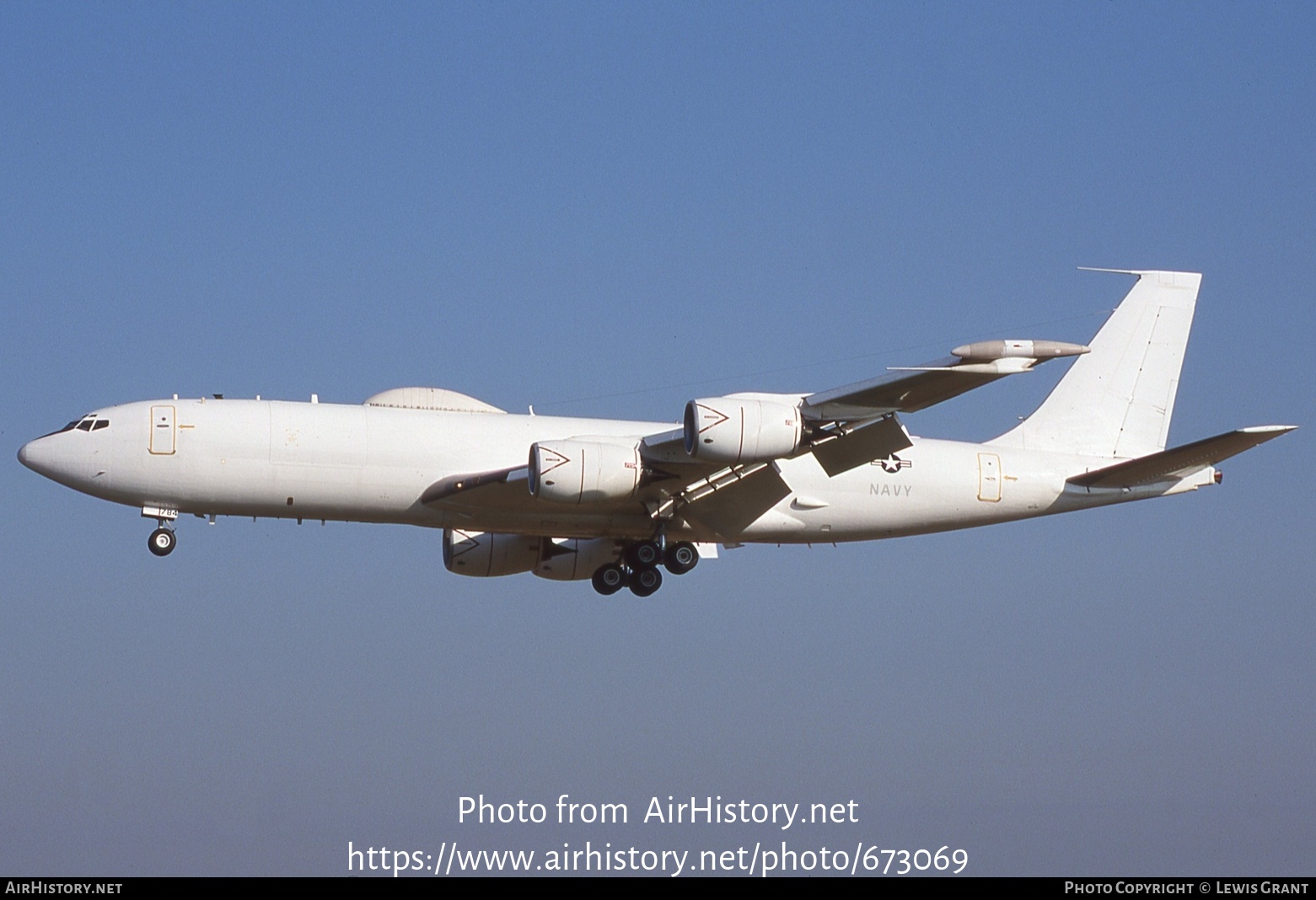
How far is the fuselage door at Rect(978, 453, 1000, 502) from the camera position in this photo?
43406 mm

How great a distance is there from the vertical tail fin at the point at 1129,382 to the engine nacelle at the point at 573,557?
1040 centimetres

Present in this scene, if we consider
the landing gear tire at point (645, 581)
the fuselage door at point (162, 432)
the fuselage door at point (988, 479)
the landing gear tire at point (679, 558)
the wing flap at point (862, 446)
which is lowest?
the landing gear tire at point (645, 581)

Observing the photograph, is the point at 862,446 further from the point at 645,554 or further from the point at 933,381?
the point at 645,554

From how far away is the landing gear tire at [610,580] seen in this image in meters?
43.6

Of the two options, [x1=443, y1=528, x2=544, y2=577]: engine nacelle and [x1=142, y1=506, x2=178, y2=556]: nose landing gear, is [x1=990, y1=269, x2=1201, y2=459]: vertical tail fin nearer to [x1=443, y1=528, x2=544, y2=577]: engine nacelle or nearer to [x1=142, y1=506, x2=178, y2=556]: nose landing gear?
[x1=443, y1=528, x2=544, y2=577]: engine nacelle

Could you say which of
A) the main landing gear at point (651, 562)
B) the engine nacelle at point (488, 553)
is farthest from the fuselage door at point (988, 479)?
the engine nacelle at point (488, 553)

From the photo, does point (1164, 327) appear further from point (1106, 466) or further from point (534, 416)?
point (534, 416)

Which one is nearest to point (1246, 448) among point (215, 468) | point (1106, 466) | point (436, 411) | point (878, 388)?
point (1106, 466)

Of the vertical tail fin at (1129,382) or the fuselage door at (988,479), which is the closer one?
the fuselage door at (988,479)

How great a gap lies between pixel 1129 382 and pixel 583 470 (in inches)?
626

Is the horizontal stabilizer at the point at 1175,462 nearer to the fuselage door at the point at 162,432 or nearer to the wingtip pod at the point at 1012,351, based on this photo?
the wingtip pod at the point at 1012,351

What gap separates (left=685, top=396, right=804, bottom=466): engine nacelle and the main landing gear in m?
Result: 5.11

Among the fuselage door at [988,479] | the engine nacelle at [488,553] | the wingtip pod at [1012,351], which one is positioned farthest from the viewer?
the engine nacelle at [488,553]

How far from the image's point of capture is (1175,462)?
4175 cm
